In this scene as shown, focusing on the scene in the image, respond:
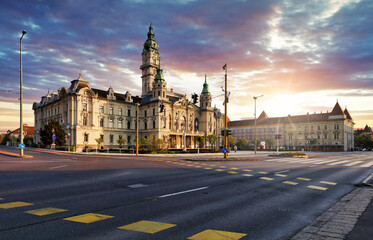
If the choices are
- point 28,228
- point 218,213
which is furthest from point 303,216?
point 28,228

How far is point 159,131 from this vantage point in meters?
75.2

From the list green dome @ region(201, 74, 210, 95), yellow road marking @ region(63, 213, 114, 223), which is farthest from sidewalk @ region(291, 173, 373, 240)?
green dome @ region(201, 74, 210, 95)

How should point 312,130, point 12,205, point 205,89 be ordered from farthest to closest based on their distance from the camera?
point 312,130 → point 205,89 → point 12,205

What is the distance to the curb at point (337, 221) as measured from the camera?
17.0 ft

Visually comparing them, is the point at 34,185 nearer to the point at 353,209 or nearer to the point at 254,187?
the point at 254,187

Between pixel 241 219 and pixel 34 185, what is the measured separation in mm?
8710

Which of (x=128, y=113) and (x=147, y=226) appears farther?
(x=128, y=113)

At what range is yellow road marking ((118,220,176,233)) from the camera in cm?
543

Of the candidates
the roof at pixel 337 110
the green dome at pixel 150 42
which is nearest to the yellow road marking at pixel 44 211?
the green dome at pixel 150 42

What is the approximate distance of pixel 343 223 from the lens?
6.07 metres

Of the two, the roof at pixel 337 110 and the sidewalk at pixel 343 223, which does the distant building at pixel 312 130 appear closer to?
the roof at pixel 337 110

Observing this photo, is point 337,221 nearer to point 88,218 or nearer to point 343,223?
point 343,223

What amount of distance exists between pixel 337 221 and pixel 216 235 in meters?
3.19

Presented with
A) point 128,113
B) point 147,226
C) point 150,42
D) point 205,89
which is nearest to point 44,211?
point 147,226
